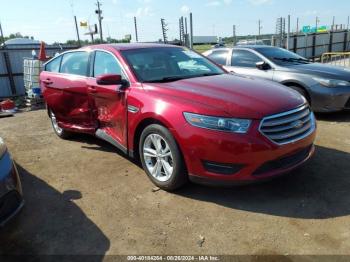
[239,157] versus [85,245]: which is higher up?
[239,157]

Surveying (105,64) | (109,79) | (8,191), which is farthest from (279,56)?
(8,191)

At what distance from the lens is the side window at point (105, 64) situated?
440 cm

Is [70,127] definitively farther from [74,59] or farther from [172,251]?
[172,251]

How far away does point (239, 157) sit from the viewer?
317cm

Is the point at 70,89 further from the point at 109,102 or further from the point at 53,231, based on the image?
the point at 53,231

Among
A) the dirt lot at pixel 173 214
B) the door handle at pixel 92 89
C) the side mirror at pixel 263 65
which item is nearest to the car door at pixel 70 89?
the door handle at pixel 92 89

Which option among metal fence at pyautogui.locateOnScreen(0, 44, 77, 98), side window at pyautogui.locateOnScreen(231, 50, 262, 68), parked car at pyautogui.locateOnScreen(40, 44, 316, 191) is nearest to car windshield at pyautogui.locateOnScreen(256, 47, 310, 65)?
side window at pyautogui.locateOnScreen(231, 50, 262, 68)

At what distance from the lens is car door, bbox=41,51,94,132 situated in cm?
505

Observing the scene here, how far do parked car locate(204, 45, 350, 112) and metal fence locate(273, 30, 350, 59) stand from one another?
467 inches

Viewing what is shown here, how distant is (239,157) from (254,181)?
0.30 m

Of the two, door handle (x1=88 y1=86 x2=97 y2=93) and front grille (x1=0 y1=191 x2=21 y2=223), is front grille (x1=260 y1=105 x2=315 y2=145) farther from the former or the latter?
door handle (x1=88 y1=86 x2=97 y2=93)

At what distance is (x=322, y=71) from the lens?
675 cm

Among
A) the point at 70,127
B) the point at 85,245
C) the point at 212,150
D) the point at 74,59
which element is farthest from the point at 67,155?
the point at 212,150

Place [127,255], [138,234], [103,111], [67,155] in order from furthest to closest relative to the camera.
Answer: [67,155], [103,111], [138,234], [127,255]
